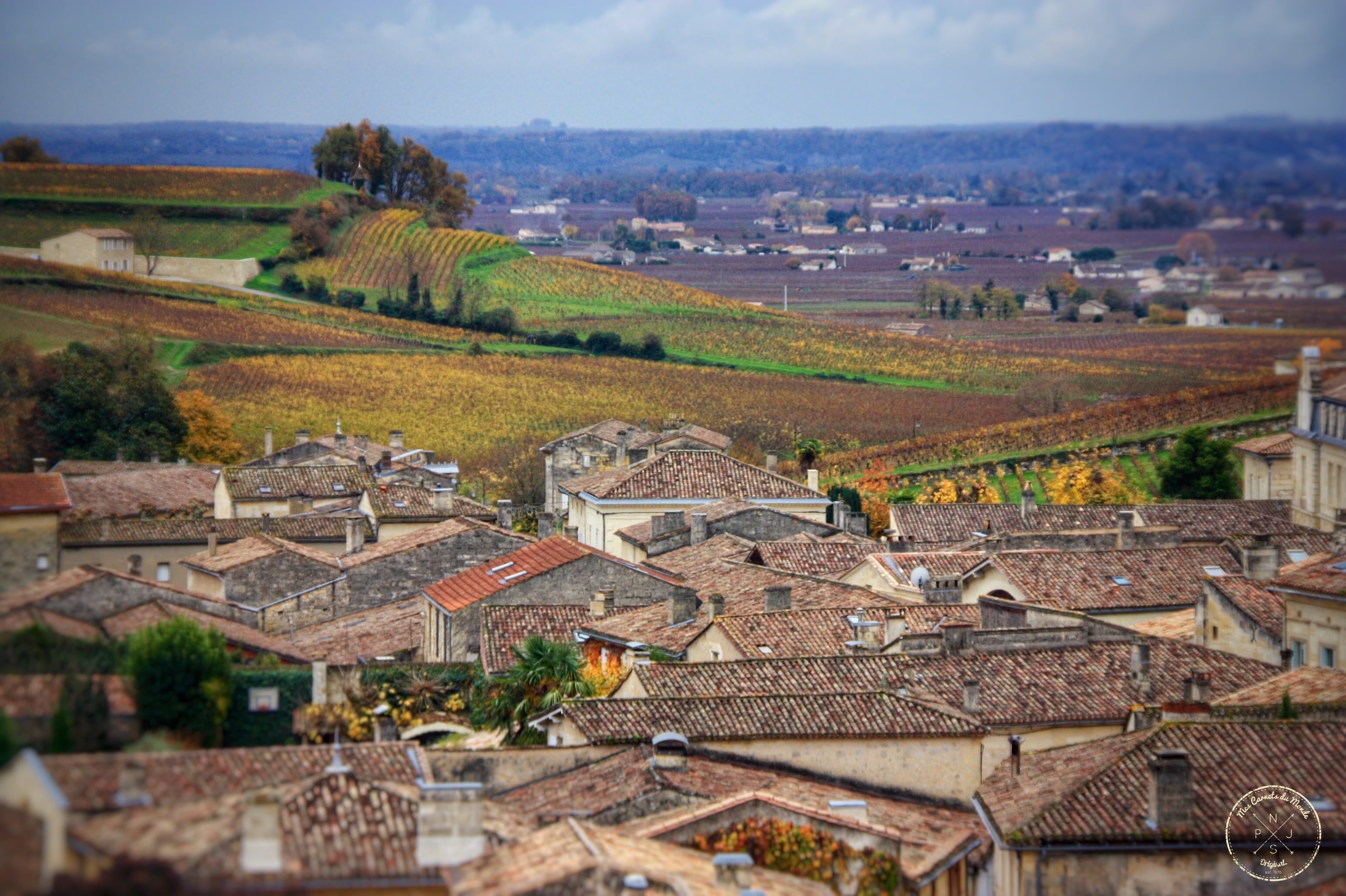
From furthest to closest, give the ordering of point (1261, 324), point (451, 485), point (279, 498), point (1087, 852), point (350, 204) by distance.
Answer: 1. point (350, 204)
2. point (451, 485)
3. point (279, 498)
4. point (1261, 324)
5. point (1087, 852)

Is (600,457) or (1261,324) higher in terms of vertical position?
(1261,324)

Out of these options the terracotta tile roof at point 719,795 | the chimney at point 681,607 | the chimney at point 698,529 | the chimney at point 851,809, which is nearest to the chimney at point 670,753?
the terracotta tile roof at point 719,795

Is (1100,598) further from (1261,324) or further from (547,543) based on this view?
(1261,324)

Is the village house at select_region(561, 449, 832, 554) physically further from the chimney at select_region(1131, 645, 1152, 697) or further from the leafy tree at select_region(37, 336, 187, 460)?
the leafy tree at select_region(37, 336, 187, 460)

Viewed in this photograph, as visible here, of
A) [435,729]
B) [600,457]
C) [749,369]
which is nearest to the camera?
[435,729]

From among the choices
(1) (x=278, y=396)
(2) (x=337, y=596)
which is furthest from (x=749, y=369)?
(2) (x=337, y=596)

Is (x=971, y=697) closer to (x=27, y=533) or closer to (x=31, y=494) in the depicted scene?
(x=31, y=494)

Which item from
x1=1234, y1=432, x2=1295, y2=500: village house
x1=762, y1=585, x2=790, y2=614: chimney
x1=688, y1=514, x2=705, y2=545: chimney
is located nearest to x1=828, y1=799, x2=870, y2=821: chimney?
x1=762, y1=585, x2=790, y2=614: chimney
